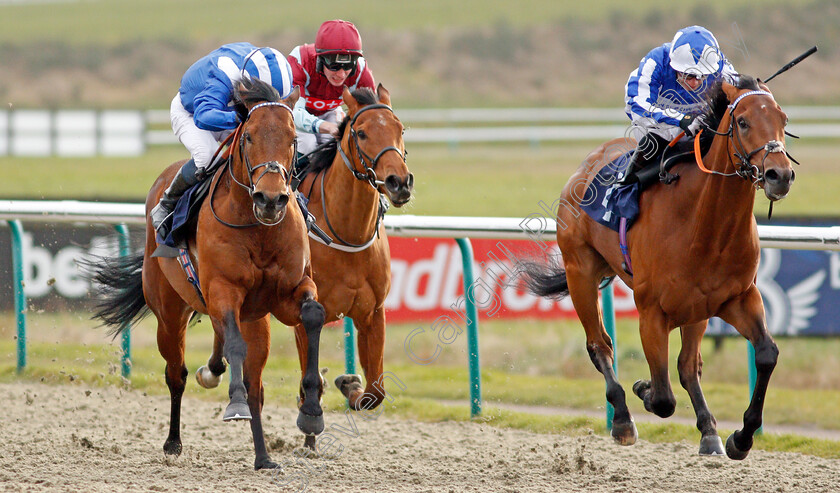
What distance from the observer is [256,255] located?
4410 millimetres

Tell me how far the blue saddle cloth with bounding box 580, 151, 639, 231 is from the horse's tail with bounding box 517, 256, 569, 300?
55 cm

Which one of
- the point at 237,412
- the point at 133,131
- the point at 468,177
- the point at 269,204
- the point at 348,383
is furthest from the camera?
the point at 133,131

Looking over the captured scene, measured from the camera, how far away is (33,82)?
29594 mm

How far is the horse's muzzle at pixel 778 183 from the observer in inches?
151

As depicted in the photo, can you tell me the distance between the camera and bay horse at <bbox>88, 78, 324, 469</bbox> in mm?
4188

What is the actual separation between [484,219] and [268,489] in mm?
2122

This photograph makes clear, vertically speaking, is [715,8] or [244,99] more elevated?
[715,8]

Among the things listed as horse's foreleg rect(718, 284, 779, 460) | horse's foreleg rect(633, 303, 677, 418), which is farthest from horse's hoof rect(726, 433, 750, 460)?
horse's foreleg rect(633, 303, 677, 418)

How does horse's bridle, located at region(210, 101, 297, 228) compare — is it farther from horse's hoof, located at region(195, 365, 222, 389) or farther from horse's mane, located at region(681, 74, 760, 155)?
horse's mane, located at region(681, 74, 760, 155)

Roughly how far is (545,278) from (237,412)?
2.12 m

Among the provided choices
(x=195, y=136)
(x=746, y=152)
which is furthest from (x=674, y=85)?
(x=195, y=136)

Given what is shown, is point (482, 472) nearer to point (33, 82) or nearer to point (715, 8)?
point (33, 82)

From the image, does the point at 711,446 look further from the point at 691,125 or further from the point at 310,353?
the point at 310,353

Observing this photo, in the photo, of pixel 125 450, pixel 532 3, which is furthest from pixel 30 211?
pixel 532 3
